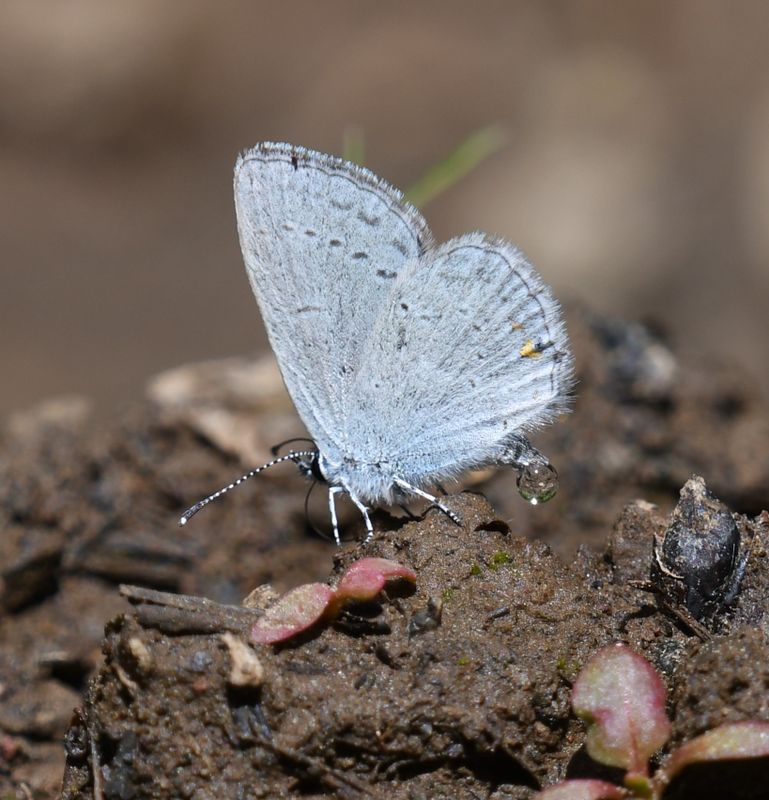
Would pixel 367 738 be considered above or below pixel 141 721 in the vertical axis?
below

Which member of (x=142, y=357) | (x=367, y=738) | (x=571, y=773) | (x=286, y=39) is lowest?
(x=571, y=773)

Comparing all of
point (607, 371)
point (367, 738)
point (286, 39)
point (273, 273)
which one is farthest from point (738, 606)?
point (286, 39)

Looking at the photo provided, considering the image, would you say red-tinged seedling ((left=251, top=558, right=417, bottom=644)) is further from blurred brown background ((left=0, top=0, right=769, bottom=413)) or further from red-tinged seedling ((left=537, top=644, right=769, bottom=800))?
blurred brown background ((left=0, top=0, right=769, bottom=413))

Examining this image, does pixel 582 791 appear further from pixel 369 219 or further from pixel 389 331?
pixel 369 219

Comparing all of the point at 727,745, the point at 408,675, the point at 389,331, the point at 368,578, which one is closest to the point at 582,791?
the point at 727,745

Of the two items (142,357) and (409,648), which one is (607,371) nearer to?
(409,648)

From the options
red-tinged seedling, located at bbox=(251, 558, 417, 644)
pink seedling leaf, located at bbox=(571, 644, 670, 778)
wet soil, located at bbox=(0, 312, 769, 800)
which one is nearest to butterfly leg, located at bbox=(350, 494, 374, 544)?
wet soil, located at bbox=(0, 312, 769, 800)
